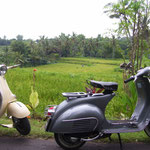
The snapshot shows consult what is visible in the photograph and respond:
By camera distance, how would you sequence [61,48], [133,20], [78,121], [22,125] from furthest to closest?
[61,48] → [133,20] → [22,125] → [78,121]

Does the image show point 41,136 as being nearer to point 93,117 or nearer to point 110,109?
point 93,117

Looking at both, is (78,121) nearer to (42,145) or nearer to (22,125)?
(42,145)

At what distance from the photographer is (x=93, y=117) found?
2.36 metres

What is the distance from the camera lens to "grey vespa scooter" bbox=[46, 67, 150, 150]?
2316 millimetres

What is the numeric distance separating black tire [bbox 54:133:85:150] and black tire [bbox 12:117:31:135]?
0.53 metres

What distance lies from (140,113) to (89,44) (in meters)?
28.6

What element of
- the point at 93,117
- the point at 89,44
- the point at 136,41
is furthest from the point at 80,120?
the point at 89,44

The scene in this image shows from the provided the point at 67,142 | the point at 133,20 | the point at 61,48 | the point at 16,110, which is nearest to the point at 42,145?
the point at 67,142

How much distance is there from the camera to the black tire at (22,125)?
277cm

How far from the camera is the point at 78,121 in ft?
7.61

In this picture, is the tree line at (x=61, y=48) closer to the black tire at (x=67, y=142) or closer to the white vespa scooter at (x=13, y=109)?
the white vespa scooter at (x=13, y=109)

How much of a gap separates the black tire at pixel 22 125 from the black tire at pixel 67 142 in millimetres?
532

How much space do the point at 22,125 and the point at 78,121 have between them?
90cm

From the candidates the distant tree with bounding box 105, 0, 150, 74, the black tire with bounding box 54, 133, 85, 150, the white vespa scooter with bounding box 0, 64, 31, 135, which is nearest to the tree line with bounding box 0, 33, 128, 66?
the distant tree with bounding box 105, 0, 150, 74
